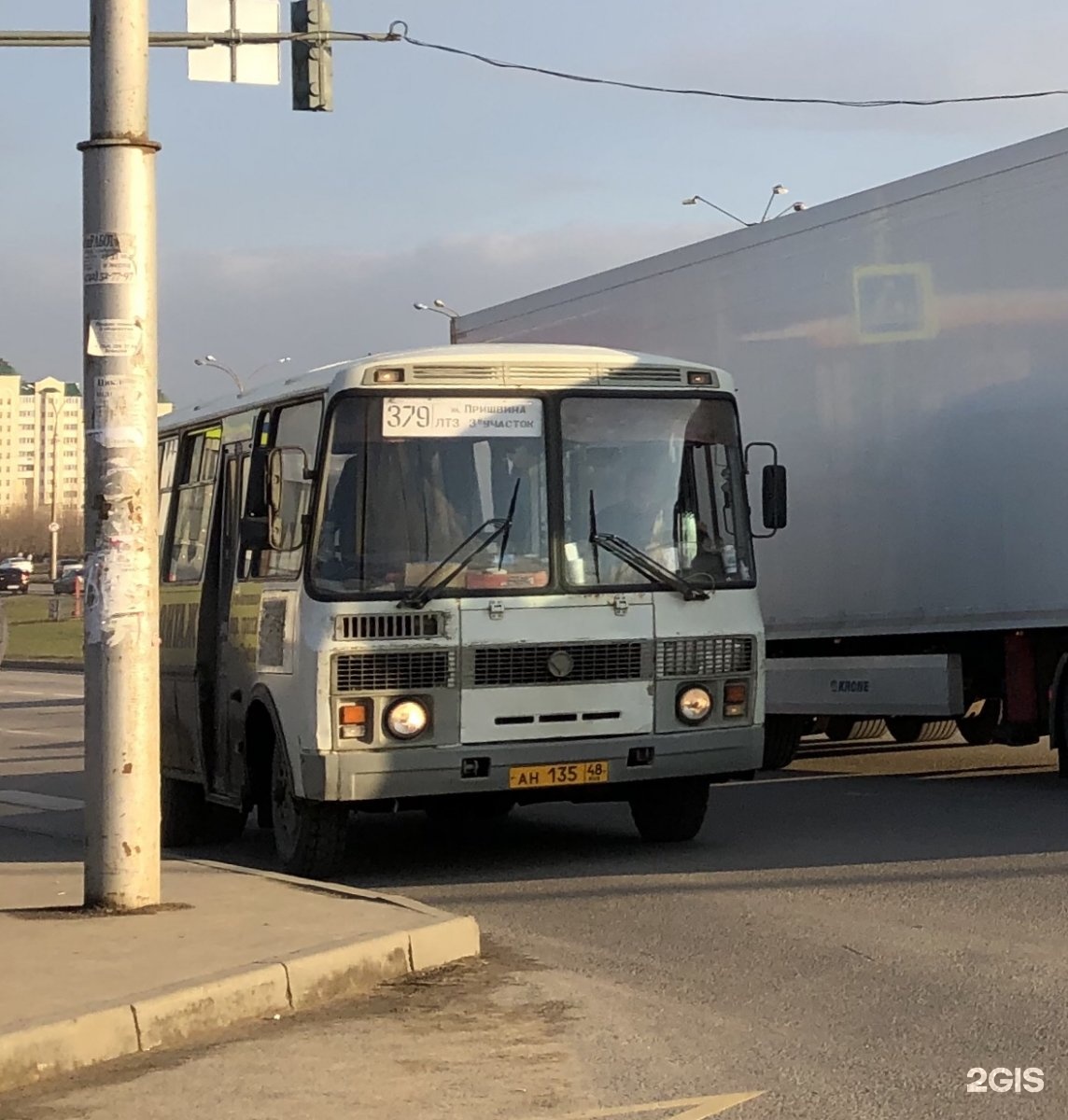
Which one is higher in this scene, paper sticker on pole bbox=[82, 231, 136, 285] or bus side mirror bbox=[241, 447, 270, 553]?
paper sticker on pole bbox=[82, 231, 136, 285]

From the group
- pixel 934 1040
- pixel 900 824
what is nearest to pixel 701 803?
pixel 900 824

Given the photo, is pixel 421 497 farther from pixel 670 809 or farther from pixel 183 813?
pixel 183 813

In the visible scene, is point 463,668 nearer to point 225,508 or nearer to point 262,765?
point 262,765

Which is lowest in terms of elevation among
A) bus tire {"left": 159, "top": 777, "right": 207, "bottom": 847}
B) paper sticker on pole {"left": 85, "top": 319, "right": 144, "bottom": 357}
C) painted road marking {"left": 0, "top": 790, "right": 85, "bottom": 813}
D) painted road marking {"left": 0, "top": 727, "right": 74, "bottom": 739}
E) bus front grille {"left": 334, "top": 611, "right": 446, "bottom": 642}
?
painted road marking {"left": 0, "top": 727, "right": 74, "bottom": 739}

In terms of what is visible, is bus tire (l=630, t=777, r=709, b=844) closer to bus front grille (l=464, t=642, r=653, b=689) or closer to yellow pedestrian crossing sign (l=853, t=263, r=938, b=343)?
bus front grille (l=464, t=642, r=653, b=689)

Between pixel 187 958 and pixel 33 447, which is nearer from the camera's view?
pixel 187 958

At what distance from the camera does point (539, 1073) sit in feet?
21.4

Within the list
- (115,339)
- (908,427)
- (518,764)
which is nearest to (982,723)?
(908,427)

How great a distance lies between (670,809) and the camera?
11766 mm

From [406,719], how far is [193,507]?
303cm

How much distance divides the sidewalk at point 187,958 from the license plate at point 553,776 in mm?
1339

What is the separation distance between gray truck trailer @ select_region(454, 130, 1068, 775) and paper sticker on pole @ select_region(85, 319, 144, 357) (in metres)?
6.92

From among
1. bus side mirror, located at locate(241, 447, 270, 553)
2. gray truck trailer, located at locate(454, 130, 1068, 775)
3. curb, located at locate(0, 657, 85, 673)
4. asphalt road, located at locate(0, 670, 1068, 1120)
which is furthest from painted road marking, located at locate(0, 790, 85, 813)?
curb, located at locate(0, 657, 85, 673)

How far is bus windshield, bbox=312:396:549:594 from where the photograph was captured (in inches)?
420
